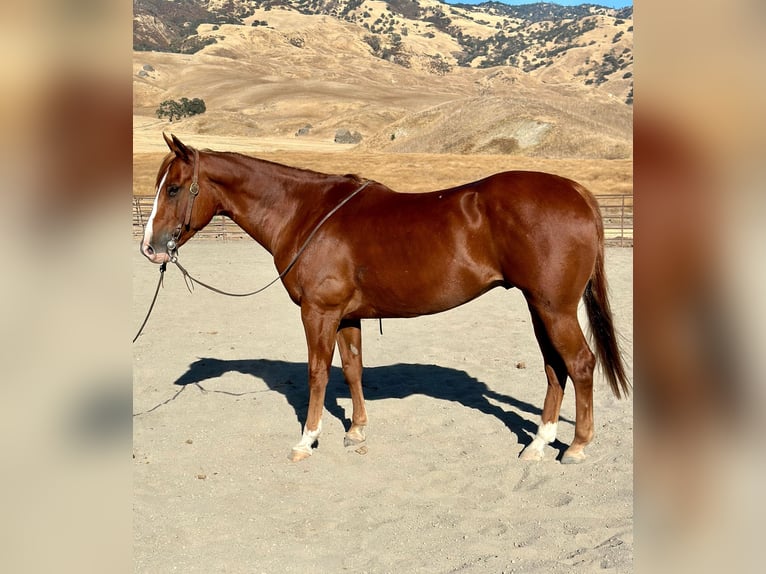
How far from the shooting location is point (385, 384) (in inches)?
274

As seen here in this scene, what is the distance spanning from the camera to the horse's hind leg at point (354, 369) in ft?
18.1

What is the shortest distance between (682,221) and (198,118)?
6312cm

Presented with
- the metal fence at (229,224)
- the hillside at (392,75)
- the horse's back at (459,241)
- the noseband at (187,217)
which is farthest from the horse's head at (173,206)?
the hillside at (392,75)

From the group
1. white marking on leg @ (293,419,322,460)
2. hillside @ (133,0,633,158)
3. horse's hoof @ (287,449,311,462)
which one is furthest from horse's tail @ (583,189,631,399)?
hillside @ (133,0,633,158)

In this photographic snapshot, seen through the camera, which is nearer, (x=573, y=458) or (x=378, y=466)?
(x=573, y=458)

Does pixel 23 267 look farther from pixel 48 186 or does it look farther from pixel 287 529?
pixel 287 529

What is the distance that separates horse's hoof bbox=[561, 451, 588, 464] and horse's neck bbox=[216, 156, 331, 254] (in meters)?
2.52

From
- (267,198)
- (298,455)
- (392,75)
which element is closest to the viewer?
(298,455)

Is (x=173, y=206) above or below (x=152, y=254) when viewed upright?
above

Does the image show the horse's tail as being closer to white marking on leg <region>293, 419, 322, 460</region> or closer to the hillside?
white marking on leg <region>293, 419, 322, 460</region>

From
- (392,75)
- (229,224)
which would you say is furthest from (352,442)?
(392,75)

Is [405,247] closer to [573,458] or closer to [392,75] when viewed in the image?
[573,458]

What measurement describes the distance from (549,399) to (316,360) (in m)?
1.71

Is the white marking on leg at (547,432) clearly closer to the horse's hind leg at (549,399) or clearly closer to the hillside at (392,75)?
the horse's hind leg at (549,399)
